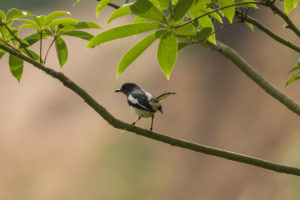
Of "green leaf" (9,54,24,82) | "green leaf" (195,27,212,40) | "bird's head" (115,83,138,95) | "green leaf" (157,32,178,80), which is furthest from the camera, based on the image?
"bird's head" (115,83,138,95)

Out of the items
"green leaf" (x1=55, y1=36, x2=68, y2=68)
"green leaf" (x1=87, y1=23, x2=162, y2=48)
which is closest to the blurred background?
"green leaf" (x1=55, y1=36, x2=68, y2=68)

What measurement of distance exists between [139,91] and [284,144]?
8.07 metres

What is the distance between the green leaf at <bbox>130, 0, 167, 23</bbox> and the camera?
1.83m

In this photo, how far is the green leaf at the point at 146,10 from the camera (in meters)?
1.83

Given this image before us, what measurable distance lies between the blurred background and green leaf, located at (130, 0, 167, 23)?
973 centimetres

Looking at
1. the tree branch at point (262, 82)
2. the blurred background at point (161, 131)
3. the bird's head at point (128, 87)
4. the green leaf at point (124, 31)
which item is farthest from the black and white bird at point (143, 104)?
the blurred background at point (161, 131)

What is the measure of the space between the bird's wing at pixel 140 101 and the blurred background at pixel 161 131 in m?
6.70

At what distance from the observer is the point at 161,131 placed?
53.2ft

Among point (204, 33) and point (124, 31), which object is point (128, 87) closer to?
point (204, 33)

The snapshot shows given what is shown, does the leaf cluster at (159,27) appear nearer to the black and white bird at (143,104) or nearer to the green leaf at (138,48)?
the green leaf at (138,48)

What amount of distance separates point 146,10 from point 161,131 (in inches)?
568

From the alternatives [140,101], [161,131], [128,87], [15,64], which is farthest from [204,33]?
[161,131]

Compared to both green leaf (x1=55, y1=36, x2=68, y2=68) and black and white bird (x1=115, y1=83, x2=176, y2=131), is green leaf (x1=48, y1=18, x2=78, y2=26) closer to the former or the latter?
green leaf (x1=55, y1=36, x2=68, y2=68)

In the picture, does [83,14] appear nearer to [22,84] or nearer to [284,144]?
[22,84]
